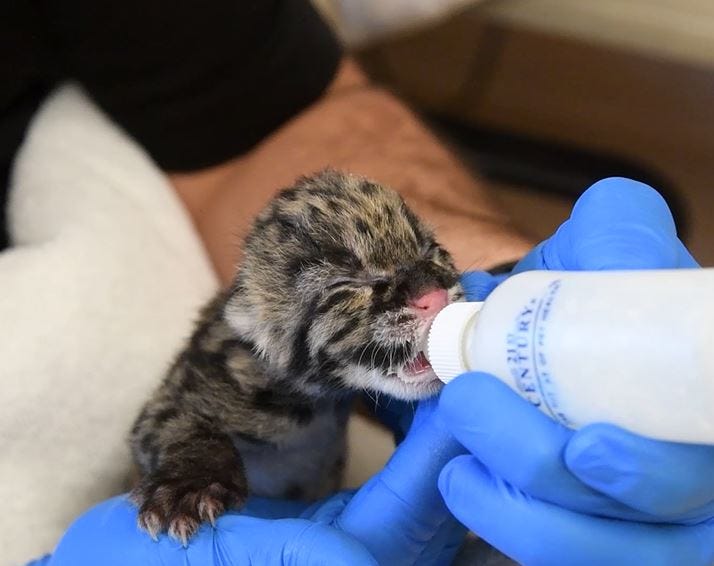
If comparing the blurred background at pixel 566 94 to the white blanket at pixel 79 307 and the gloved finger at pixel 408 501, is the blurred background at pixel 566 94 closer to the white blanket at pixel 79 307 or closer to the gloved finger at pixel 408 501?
the white blanket at pixel 79 307

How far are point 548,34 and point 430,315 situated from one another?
6.21ft

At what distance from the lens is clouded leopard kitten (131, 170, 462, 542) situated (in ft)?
2.86

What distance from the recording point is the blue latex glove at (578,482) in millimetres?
646

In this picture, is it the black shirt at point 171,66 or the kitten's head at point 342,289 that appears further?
the black shirt at point 171,66

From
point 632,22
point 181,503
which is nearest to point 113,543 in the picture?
point 181,503

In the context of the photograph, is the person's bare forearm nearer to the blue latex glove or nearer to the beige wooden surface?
the blue latex glove

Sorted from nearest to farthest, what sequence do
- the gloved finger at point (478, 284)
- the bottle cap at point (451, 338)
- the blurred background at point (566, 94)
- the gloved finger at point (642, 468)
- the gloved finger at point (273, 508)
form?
the gloved finger at point (642, 468), the bottle cap at point (451, 338), the gloved finger at point (478, 284), the gloved finger at point (273, 508), the blurred background at point (566, 94)

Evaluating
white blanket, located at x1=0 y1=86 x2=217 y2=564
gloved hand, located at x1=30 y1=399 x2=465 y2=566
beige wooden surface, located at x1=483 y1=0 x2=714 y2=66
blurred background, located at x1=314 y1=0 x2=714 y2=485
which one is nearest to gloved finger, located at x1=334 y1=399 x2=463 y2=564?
gloved hand, located at x1=30 y1=399 x2=465 y2=566

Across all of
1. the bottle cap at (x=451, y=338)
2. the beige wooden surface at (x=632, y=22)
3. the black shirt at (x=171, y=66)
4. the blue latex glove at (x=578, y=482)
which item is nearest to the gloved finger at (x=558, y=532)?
the blue latex glove at (x=578, y=482)

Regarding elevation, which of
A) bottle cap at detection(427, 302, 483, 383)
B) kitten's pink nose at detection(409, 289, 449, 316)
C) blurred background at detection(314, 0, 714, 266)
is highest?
bottle cap at detection(427, 302, 483, 383)

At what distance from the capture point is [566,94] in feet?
8.51

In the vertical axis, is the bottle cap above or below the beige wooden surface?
above

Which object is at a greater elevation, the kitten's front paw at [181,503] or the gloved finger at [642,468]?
the gloved finger at [642,468]

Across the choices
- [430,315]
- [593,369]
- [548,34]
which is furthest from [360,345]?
[548,34]
